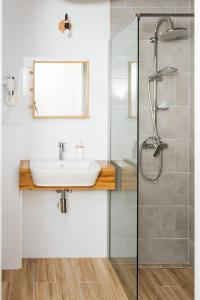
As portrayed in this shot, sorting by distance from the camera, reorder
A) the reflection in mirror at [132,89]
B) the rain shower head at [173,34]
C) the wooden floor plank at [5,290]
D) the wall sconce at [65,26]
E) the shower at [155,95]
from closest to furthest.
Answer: the reflection in mirror at [132,89] → the wooden floor plank at [5,290] → the rain shower head at [173,34] → the shower at [155,95] → the wall sconce at [65,26]

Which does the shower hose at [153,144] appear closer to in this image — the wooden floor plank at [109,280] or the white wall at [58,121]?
the white wall at [58,121]

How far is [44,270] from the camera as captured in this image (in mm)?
4016

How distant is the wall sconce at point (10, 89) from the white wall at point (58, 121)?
79mm

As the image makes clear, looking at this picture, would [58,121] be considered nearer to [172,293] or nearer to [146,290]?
[146,290]

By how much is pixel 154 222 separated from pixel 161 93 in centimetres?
118

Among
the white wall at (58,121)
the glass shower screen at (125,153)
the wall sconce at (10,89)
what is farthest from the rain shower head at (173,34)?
the wall sconce at (10,89)

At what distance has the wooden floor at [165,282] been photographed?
350 cm

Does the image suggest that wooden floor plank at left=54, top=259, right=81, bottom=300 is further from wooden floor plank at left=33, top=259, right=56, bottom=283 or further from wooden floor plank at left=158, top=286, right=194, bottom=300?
wooden floor plank at left=158, top=286, right=194, bottom=300

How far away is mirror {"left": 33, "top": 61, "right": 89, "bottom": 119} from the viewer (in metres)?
4.36

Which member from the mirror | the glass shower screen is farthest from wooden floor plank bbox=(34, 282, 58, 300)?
the mirror

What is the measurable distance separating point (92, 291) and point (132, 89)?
155 centimetres

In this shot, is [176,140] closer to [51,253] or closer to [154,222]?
[154,222]

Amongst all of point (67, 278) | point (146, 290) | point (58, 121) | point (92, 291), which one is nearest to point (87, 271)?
point (67, 278)

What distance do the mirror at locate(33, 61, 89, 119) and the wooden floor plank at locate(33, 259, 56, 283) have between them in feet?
4.45
